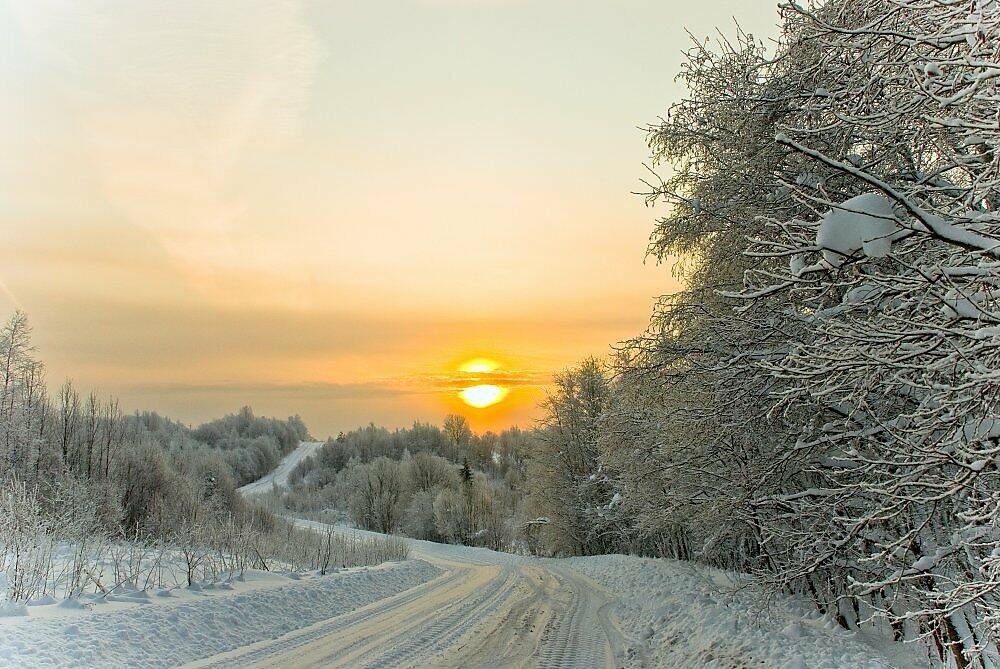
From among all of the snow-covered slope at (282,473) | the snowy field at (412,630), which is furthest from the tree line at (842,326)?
the snow-covered slope at (282,473)

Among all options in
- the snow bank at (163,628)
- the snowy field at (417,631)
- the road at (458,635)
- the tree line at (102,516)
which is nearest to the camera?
the snow bank at (163,628)

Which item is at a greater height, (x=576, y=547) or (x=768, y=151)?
(x=768, y=151)

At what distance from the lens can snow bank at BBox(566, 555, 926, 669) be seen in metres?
7.29

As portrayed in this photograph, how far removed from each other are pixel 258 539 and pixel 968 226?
19.1m

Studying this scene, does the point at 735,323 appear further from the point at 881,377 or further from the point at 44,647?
the point at 44,647

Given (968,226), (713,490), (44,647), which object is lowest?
(44,647)

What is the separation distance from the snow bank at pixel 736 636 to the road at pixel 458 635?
69 cm

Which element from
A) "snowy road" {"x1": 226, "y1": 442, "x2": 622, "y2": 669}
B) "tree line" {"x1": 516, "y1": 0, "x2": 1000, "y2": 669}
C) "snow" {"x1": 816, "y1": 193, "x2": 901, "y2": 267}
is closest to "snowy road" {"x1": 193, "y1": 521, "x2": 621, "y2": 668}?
"snowy road" {"x1": 226, "y1": 442, "x2": 622, "y2": 669}

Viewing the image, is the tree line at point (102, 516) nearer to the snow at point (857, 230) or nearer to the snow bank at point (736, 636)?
the snow bank at point (736, 636)

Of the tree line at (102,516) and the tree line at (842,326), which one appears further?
the tree line at (102,516)

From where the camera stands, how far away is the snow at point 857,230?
4.06 metres

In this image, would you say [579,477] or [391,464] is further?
[391,464]

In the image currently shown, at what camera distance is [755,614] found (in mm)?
9320

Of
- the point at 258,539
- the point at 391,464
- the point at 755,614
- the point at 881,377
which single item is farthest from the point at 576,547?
the point at 391,464
